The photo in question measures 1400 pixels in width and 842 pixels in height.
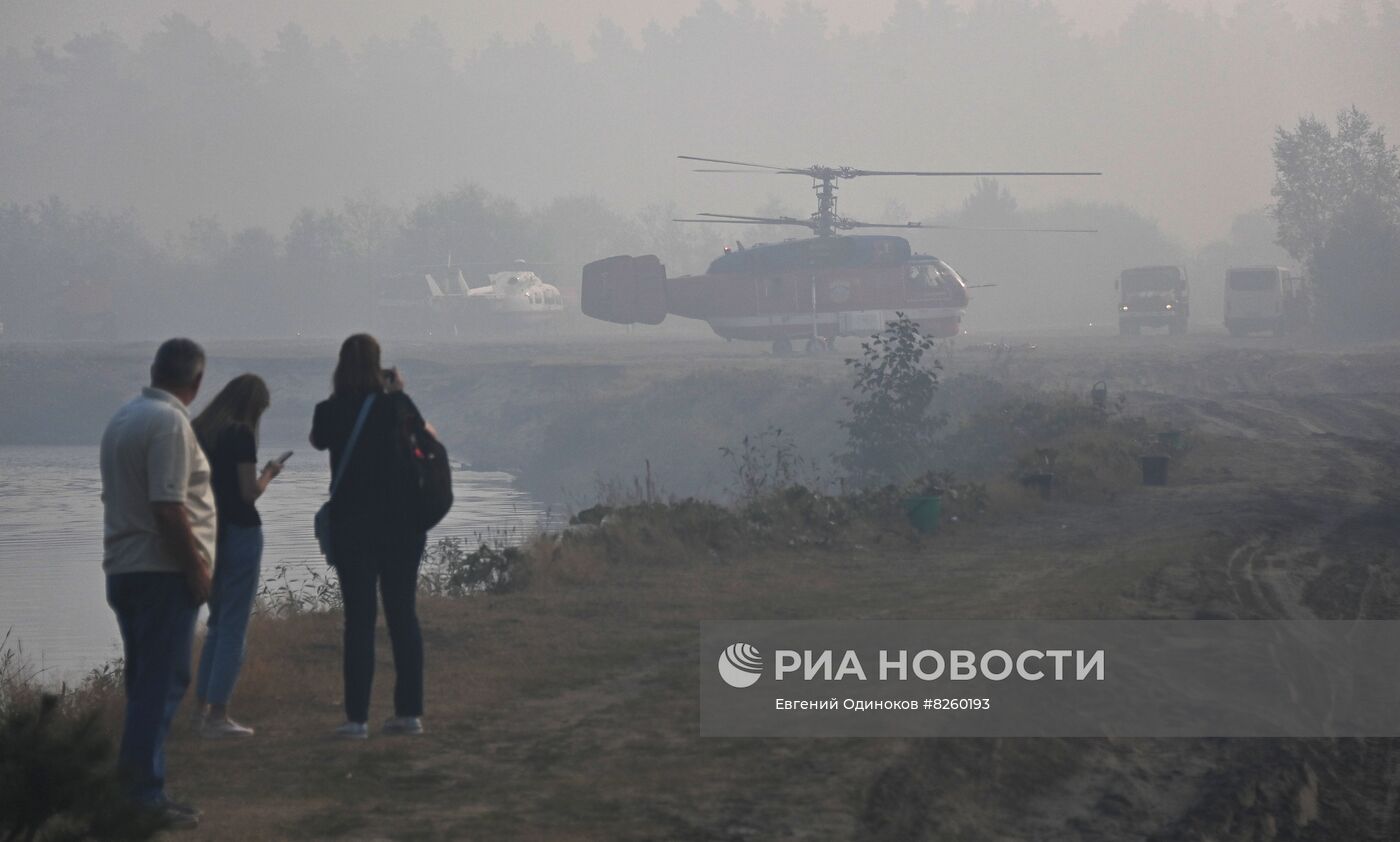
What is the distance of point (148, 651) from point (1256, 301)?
53.6 meters

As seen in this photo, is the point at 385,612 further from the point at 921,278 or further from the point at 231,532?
the point at 921,278

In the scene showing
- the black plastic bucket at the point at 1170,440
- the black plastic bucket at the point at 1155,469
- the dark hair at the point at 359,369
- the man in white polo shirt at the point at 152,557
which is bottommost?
the black plastic bucket at the point at 1155,469

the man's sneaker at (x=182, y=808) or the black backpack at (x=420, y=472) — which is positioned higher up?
the black backpack at (x=420, y=472)

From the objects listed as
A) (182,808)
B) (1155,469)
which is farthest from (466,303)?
(182,808)

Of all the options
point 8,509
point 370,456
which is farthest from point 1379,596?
point 8,509

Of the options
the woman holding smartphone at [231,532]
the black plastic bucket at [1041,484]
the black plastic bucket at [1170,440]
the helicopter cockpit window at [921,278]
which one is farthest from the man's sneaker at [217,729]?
the helicopter cockpit window at [921,278]

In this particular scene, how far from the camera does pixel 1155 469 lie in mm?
18766

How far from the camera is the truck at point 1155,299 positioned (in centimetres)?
5844

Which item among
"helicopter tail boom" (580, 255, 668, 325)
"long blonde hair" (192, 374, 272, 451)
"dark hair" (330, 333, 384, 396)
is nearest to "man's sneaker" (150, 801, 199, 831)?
"long blonde hair" (192, 374, 272, 451)

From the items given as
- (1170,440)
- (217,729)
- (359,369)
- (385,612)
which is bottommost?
(217,729)

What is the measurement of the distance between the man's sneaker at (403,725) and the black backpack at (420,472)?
1050mm

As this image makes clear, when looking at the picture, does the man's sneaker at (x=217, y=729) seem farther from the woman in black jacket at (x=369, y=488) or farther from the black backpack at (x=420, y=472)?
the black backpack at (x=420, y=472)

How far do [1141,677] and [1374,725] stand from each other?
130 cm

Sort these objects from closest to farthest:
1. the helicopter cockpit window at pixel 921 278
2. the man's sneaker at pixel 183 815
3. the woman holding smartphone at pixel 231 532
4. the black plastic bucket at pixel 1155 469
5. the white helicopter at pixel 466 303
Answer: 1. the man's sneaker at pixel 183 815
2. the woman holding smartphone at pixel 231 532
3. the black plastic bucket at pixel 1155 469
4. the helicopter cockpit window at pixel 921 278
5. the white helicopter at pixel 466 303
